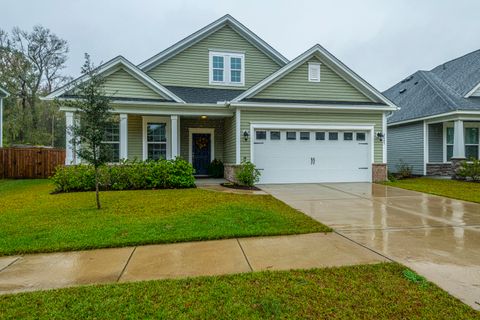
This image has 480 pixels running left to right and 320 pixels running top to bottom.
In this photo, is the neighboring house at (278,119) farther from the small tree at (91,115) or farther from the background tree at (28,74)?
the background tree at (28,74)

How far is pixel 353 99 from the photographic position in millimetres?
13172

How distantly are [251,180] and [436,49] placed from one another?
37878mm

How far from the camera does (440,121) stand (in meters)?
14.9

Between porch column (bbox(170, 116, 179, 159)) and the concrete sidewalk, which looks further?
porch column (bbox(170, 116, 179, 159))

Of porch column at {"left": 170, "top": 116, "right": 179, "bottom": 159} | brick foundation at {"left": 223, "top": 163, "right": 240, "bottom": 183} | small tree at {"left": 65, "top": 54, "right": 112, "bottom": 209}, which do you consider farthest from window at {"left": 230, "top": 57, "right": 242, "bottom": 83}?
small tree at {"left": 65, "top": 54, "right": 112, "bottom": 209}

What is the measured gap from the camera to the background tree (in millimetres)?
26797

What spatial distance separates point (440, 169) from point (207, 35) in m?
13.9

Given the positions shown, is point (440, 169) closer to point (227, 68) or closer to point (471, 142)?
point (471, 142)

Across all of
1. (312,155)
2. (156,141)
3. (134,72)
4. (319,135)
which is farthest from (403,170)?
(134,72)

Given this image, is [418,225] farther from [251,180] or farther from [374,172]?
[374,172]

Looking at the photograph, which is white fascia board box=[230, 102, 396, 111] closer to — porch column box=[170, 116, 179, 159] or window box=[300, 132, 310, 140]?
window box=[300, 132, 310, 140]

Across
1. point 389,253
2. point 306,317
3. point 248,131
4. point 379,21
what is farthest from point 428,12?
point 306,317

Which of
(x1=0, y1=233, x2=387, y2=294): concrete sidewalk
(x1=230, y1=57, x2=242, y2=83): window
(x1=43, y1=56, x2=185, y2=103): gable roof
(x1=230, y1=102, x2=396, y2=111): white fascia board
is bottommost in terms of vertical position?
(x1=0, y1=233, x2=387, y2=294): concrete sidewalk

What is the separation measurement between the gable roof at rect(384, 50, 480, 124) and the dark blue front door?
11.3 metres
